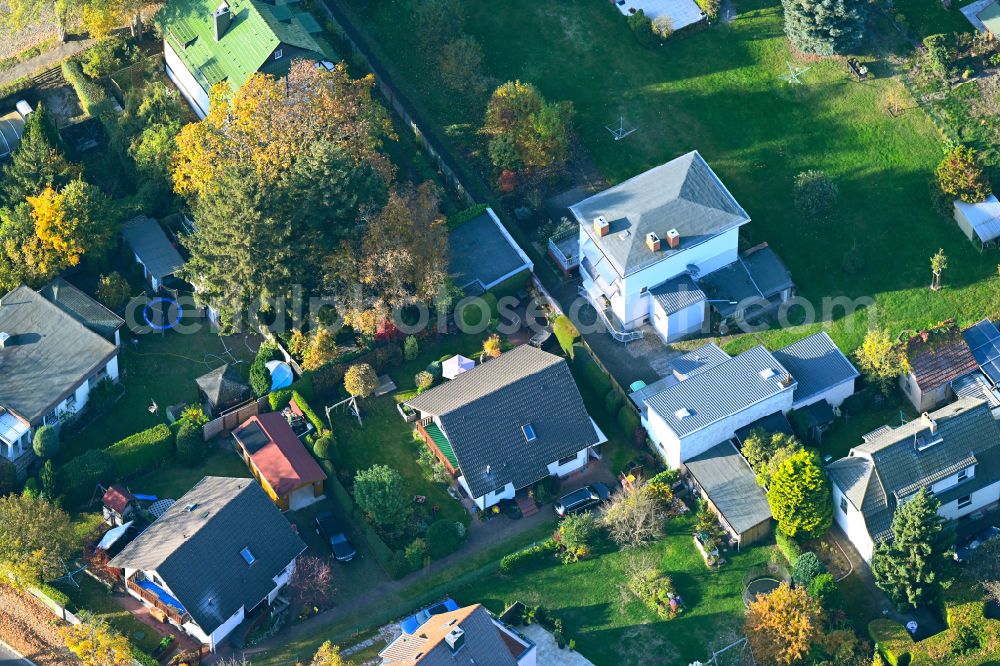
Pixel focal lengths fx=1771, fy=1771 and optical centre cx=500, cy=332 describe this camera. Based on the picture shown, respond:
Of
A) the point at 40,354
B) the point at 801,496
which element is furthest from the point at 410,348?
the point at 801,496

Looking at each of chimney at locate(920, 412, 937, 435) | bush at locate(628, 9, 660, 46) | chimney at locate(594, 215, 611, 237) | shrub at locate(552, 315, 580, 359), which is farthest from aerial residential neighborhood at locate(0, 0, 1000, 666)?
chimney at locate(920, 412, 937, 435)

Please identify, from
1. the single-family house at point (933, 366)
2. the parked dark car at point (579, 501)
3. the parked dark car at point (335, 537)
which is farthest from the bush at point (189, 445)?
the single-family house at point (933, 366)

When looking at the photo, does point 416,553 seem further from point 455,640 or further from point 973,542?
point 973,542

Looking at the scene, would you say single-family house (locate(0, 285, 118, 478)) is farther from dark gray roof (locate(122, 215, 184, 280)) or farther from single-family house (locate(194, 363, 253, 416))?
single-family house (locate(194, 363, 253, 416))

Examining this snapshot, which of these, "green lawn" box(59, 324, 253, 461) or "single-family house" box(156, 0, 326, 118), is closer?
"green lawn" box(59, 324, 253, 461)

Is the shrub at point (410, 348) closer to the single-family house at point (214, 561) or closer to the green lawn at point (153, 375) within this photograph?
the green lawn at point (153, 375)
